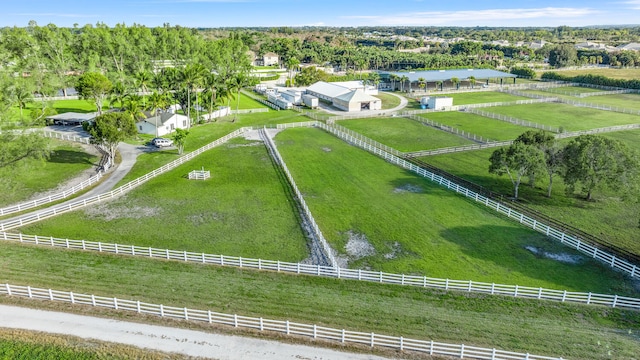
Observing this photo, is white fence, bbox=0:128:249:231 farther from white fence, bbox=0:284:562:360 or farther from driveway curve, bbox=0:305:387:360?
driveway curve, bbox=0:305:387:360

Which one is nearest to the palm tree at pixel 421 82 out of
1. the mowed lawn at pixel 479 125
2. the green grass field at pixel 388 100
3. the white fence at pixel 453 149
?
the green grass field at pixel 388 100

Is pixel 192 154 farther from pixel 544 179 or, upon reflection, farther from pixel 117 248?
pixel 544 179

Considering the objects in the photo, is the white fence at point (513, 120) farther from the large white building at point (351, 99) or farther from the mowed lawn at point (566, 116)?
the large white building at point (351, 99)

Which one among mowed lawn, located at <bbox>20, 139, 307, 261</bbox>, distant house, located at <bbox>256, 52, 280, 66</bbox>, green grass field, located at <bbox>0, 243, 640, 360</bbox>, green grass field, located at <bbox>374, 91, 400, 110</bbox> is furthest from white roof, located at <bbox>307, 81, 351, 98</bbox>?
distant house, located at <bbox>256, 52, 280, 66</bbox>

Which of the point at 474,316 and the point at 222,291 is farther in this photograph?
the point at 222,291

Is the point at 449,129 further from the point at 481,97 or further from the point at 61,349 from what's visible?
the point at 61,349

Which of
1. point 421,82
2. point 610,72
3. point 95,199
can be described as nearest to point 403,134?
point 95,199

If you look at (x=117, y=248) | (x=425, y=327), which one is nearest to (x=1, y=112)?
(x=117, y=248)
